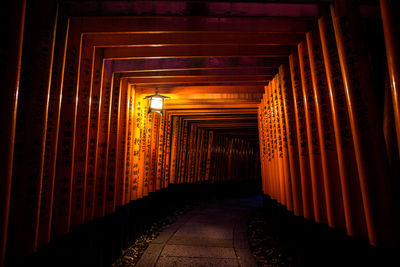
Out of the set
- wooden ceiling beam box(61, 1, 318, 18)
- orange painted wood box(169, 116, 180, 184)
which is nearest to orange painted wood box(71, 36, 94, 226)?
wooden ceiling beam box(61, 1, 318, 18)

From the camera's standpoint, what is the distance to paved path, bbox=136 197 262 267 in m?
4.23

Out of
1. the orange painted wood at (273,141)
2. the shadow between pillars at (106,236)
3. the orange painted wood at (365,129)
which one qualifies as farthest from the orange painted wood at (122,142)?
the orange painted wood at (365,129)

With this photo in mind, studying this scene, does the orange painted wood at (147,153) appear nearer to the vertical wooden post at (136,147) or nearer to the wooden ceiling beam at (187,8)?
the vertical wooden post at (136,147)

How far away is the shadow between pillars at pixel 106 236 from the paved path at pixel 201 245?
2.09 feet

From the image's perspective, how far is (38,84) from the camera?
219 centimetres

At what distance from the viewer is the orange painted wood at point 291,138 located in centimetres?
380

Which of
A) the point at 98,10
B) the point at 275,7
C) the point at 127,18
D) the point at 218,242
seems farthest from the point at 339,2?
the point at 218,242

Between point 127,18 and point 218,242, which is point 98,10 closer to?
point 127,18

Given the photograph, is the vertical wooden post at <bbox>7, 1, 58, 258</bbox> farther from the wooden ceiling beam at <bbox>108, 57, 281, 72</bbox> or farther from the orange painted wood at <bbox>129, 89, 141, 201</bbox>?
the orange painted wood at <bbox>129, 89, 141, 201</bbox>

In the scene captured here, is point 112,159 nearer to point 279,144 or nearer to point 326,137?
point 279,144

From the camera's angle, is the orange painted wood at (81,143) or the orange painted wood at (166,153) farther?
the orange painted wood at (166,153)

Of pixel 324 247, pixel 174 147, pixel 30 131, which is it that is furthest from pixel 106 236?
pixel 174 147

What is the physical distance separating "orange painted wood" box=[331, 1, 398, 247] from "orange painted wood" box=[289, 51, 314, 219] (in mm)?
1227

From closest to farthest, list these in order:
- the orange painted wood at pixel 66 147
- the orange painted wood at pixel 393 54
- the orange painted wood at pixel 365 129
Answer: the orange painted wood at pixel 393 54
the orange painted wood at pixel 365 129
the orange painted wood at pixel 66 147
